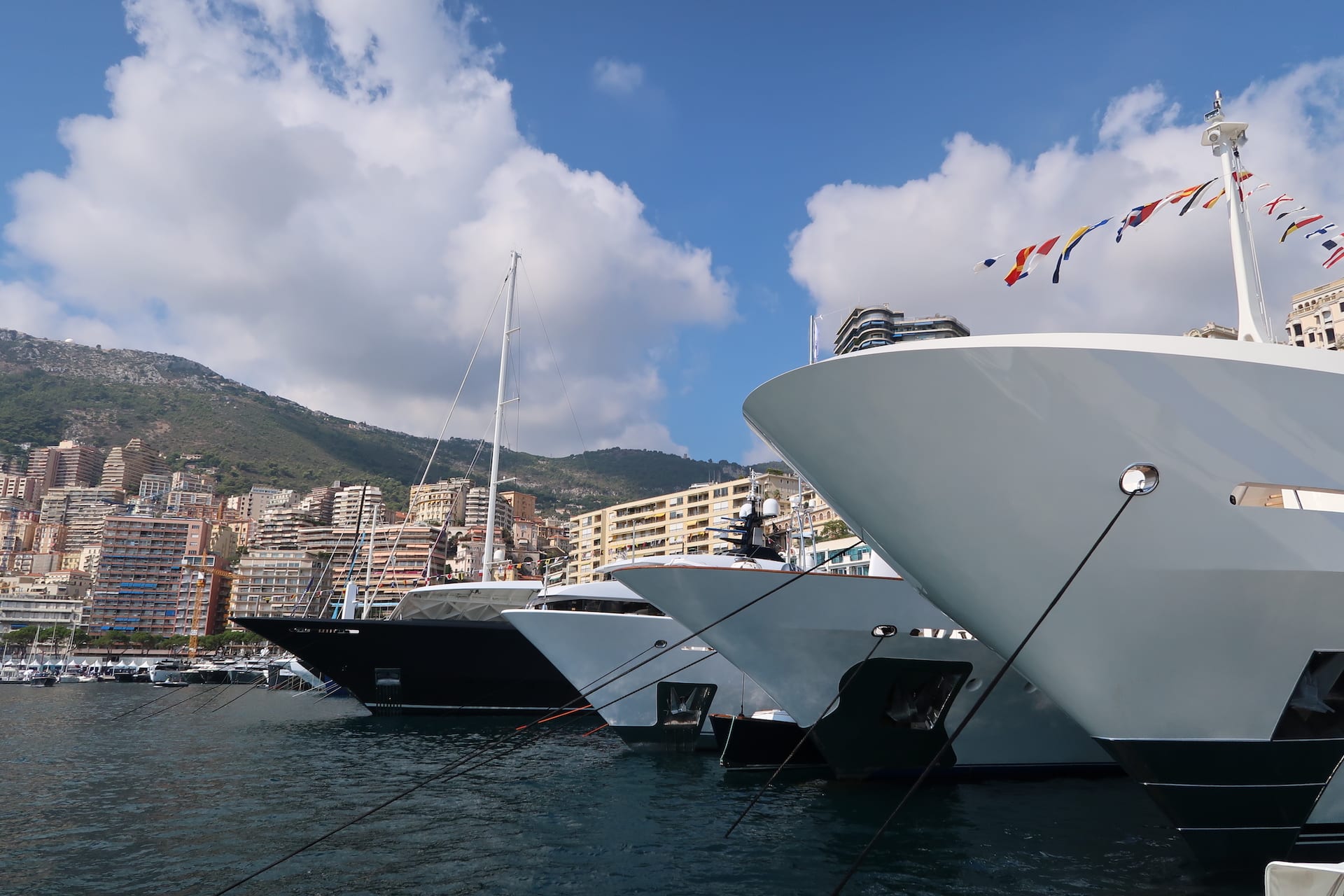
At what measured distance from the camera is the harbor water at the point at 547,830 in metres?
8.34

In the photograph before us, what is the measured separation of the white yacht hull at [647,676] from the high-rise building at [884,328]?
66788 mm

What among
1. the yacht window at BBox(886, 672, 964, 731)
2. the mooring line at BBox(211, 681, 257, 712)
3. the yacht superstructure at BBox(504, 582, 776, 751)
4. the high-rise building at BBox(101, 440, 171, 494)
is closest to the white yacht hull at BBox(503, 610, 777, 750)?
the yacht superstructure at BBox(504, 582, 776, 751)

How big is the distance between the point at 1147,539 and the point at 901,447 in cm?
203

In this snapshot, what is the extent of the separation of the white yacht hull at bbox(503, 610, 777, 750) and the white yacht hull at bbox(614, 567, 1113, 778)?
4790mm

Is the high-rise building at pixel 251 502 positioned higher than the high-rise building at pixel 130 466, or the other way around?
the high-rise building at pixel 130 466

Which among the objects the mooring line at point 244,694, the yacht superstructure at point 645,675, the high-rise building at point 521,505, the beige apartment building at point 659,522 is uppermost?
the high-rise building at point 521,505

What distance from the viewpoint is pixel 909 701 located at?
1348 cm

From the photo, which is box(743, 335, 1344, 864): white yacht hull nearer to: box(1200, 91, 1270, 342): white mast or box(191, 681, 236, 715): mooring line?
box(1200, 91, 1270, 342): white mast

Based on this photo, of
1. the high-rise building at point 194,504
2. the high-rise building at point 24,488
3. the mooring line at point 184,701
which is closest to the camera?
the mooring line at point 184,701

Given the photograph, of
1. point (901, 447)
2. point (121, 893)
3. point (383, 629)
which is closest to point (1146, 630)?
point (901, 447)

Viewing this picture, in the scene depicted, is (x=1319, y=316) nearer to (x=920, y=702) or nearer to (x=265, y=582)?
(x=920, y=702)

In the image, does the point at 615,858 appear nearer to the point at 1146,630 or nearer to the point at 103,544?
the point at 1146,630

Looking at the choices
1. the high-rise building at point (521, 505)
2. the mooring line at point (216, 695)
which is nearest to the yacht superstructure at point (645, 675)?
the mooring line at point (216, 695)

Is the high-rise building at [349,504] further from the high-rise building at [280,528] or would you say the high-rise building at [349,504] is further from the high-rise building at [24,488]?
the high-rise building at [24,488]
